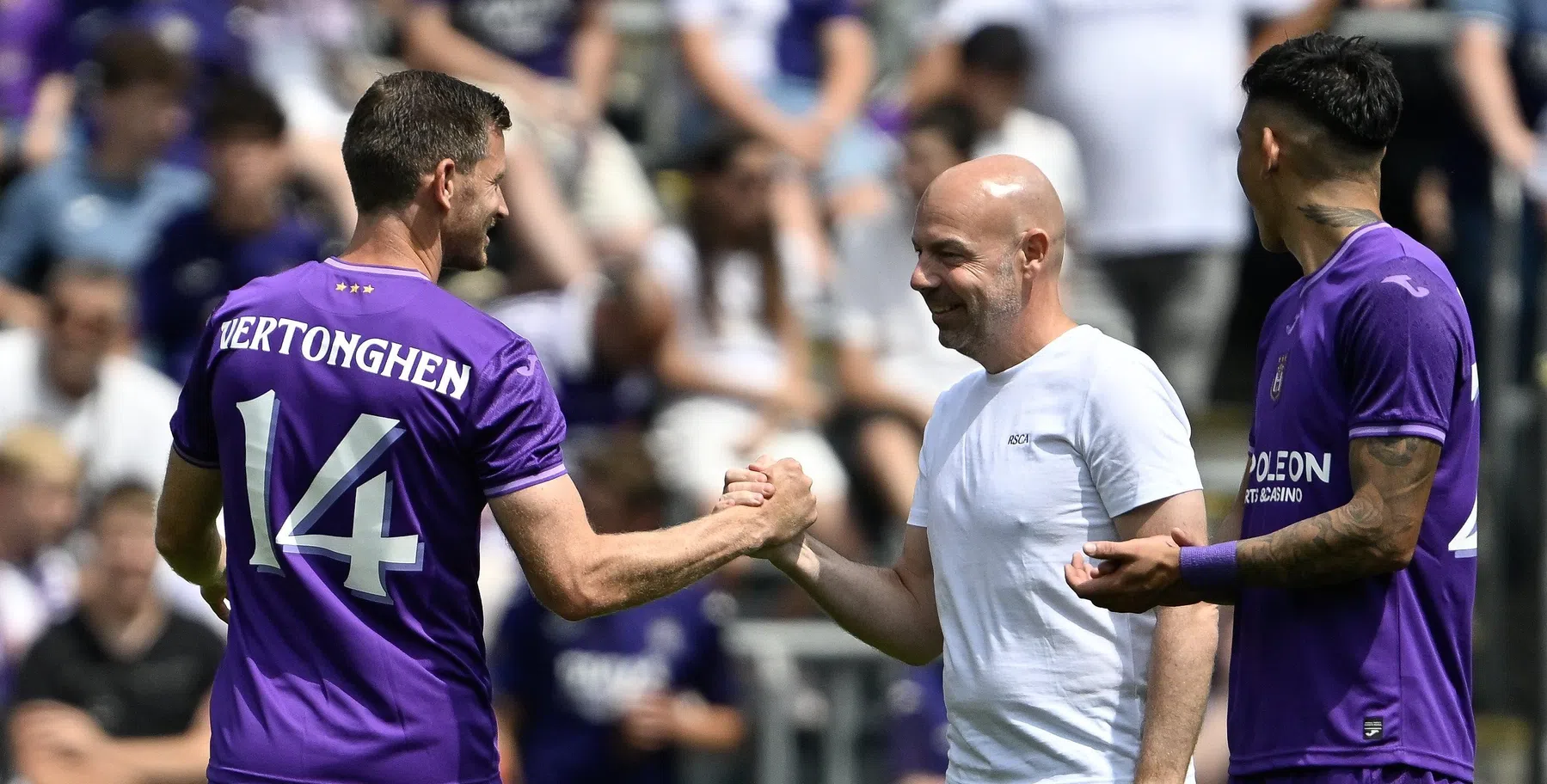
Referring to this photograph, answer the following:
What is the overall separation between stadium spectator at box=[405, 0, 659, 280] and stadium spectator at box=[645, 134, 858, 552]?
46cm

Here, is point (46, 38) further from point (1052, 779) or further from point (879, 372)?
point (1052, 779)

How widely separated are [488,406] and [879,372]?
4657 mm

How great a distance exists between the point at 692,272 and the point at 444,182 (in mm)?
4784

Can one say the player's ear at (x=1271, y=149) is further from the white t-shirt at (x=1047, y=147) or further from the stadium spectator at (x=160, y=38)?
the stadium spectator at (x=160, y=38)

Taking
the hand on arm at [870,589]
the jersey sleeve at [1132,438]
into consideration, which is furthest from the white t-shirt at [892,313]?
the jersey sleeve at [1132,438]

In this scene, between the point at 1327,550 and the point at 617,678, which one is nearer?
the point at 1327,550

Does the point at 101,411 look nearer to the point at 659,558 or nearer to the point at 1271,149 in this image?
the point at 659,558

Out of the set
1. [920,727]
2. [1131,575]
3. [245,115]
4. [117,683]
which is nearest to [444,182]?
[1131,575]

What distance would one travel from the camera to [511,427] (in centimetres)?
387

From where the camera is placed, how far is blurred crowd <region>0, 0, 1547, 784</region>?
7.77 meters

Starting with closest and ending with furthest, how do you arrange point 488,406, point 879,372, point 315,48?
point 488,406 < point 879,372 < point 315,48

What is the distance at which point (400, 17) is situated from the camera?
379 inches

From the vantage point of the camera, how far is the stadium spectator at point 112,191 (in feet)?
28.6

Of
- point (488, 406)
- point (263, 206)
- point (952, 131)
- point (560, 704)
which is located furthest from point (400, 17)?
point (488, 406)
